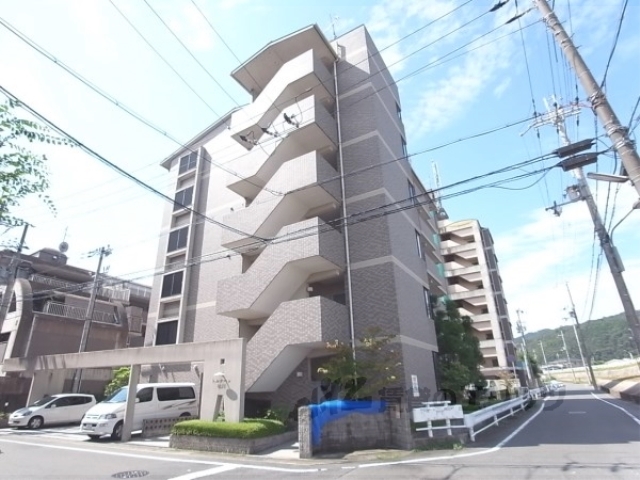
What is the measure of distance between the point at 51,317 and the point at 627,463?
94.1ft

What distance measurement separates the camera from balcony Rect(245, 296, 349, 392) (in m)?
13.4

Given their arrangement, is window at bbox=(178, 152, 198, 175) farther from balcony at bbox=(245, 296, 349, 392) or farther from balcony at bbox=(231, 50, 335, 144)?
balcony at bbox=(245, 296, 349, 392)

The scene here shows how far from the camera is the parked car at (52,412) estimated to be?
644 inches

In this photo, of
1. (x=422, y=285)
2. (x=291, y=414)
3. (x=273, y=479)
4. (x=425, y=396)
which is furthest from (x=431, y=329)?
(x=273, y=479)

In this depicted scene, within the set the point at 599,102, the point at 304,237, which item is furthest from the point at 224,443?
the point at 599,102

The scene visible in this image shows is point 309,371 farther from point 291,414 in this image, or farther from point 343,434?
point 343,434

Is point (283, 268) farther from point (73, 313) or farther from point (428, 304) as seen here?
point (73, 313)

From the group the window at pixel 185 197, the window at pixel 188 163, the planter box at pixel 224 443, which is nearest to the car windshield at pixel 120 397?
the planter box at pixel 224 443

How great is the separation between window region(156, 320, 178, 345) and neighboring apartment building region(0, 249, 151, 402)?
353 centimetres

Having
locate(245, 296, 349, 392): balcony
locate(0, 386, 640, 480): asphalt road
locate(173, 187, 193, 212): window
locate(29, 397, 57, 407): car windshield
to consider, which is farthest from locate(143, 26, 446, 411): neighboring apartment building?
locate(29, 397, 57, 407): car windshield

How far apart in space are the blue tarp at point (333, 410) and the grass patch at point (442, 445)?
1.48m

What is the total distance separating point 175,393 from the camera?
15.5 m

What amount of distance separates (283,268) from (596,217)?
37.3 ft

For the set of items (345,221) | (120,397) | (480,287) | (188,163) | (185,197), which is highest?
(188,163)
